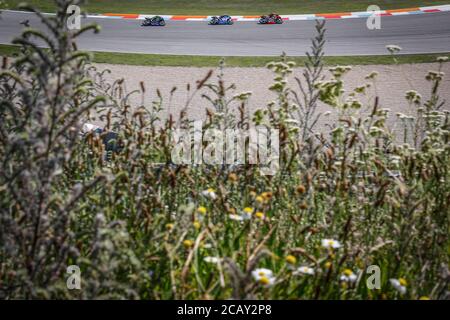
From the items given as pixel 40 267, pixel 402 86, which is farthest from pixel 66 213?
pixel 402 86

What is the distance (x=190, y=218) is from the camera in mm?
3506

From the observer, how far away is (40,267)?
2.91 m

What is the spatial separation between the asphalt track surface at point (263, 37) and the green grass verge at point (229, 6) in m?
2.76

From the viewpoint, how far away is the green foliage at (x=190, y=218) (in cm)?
267

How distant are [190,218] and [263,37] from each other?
16.5m

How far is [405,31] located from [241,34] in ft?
18.6

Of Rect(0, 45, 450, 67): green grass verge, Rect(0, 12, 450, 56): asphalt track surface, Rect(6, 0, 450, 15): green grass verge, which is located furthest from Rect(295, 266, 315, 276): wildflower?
Rect(6, 0, 450, 15): green grass verge

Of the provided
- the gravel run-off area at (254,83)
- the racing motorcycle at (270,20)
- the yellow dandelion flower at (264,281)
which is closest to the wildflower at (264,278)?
the yellow dandelion flower at (264,281)

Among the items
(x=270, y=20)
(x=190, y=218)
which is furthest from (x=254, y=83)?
(x=270, y=20)

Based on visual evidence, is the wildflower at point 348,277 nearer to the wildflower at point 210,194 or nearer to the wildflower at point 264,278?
the wildflower at point 264,278

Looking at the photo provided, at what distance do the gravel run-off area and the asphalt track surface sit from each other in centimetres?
260

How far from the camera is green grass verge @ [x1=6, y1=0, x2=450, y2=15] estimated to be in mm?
25438

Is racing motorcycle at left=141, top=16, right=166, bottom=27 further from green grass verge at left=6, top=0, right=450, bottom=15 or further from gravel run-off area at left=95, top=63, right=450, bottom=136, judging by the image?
gravel run-off area at left=95, top=63, right=450, bottom=136
